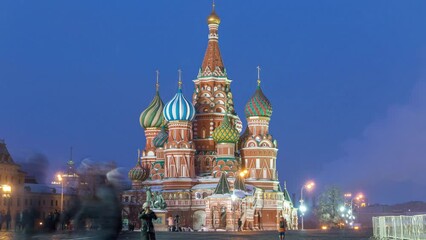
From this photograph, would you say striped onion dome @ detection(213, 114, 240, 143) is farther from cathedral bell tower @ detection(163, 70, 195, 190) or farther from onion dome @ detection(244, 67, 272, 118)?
onion dome @ detection(244, 67, 272, 118)

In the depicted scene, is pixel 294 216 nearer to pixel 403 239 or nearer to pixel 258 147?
pixel 258 147

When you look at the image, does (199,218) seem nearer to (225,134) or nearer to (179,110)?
(225,134)

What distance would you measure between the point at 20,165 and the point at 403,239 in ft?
46.4

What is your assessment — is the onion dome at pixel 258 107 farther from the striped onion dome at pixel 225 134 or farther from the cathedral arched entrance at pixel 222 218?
the cathedral arched entrance at pixel 222 218

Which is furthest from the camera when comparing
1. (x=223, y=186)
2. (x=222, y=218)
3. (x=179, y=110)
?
(x=179, y=110)

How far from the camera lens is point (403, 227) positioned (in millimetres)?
25594

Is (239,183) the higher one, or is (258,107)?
(258,107)

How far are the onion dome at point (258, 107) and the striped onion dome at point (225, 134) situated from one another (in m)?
4.93

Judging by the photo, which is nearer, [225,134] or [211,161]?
[225,134]

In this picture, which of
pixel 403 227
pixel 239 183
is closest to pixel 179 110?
pixel 239 183

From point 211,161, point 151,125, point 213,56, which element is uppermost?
point 213,56

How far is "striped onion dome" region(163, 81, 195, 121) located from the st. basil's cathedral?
0.05m

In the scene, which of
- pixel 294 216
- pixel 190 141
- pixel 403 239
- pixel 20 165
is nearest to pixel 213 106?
pixel 190 141

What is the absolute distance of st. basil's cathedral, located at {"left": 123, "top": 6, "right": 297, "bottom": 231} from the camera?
72875 mm
